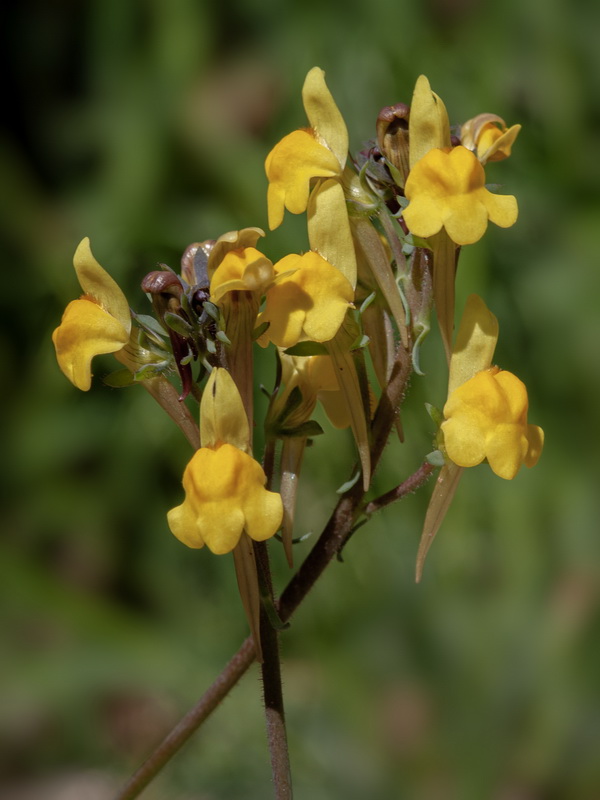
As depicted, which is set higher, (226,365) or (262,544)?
(226,365)

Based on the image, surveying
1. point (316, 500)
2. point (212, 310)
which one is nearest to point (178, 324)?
point (212, 310)

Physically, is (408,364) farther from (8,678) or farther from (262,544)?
(8,678)

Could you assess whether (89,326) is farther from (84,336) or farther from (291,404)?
(291,404)

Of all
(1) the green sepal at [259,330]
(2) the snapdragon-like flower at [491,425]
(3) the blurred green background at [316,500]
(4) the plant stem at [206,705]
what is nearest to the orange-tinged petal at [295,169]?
(1) the green sepal at [259,330]

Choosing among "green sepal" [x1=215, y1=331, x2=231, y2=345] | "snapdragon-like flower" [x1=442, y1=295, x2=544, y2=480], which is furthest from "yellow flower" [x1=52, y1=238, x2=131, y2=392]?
"snapdragon-like flower" [x1=442, y1=295, x2=544, y2=480]

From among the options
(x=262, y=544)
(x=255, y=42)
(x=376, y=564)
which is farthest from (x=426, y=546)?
(x=255, y=42)

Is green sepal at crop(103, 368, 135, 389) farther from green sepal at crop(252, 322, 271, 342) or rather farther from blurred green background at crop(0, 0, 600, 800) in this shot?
blurred green background at crop(0, 0, 600, 800)

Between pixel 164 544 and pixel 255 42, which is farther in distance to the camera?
pixel 255 42
